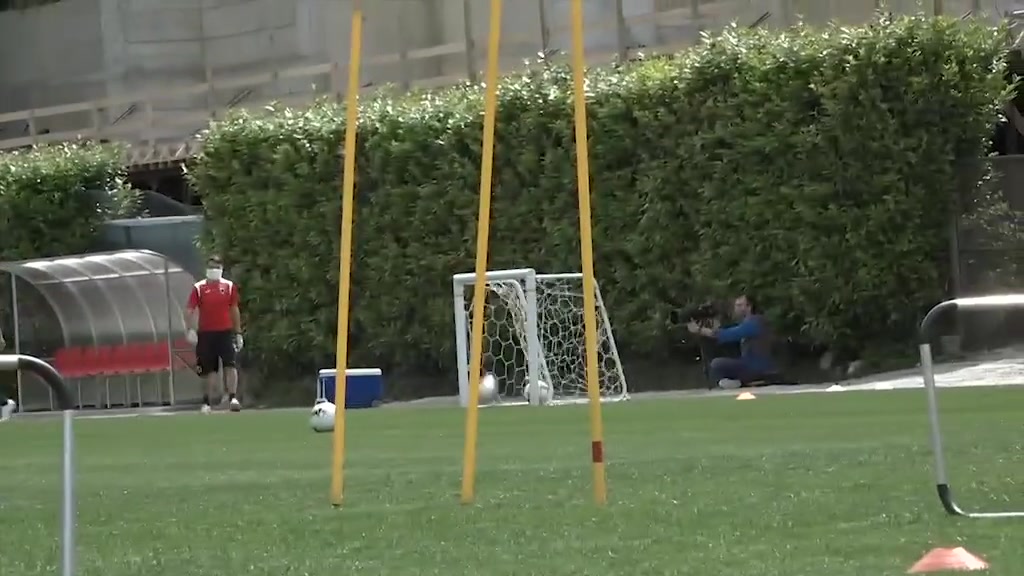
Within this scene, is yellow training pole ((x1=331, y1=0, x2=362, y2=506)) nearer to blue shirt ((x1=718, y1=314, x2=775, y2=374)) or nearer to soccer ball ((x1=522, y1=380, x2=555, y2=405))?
soccer ball ((x1=522, y1=380, x2=555, y2=405))

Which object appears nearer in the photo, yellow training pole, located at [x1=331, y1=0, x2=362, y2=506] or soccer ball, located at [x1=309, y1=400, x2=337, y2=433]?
yellow training pole, located at [x1=331, y1=0, x2=362, y2=506]

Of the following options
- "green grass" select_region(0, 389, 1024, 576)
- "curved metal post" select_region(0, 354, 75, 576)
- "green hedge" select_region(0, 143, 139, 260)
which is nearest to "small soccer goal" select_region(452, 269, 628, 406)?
"green grass" select_region(0, 389, 1024, 576)

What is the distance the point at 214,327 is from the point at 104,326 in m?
4.53

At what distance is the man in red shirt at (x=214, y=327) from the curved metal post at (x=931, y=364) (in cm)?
1642

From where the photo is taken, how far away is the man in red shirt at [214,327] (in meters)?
23.5

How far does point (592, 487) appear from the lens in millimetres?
9578

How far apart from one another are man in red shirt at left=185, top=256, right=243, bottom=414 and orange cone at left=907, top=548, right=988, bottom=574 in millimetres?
17691

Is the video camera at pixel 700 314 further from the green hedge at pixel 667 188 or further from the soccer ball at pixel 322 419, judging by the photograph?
the soccer ball at pixel 322 419

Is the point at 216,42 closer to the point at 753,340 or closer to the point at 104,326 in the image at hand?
the point at 104,326

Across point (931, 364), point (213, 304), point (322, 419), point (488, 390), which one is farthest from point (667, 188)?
point (931, 364)

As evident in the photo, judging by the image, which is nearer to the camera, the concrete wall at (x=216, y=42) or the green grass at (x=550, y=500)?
the green grass at (x=550, y=500)

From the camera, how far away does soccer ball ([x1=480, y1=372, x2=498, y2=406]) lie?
21750 millimetres

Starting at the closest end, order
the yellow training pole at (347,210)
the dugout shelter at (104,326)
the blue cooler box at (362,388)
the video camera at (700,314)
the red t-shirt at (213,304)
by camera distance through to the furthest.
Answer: the yellow training pole at (347,210) → the blue cooler box at (362,388) → the video camera at (700,314) → the red t-shirt at (213,304) → the dugout shelter at (104,326)

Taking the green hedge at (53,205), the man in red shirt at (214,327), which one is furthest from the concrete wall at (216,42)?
the man in red shirt at (214,327)
